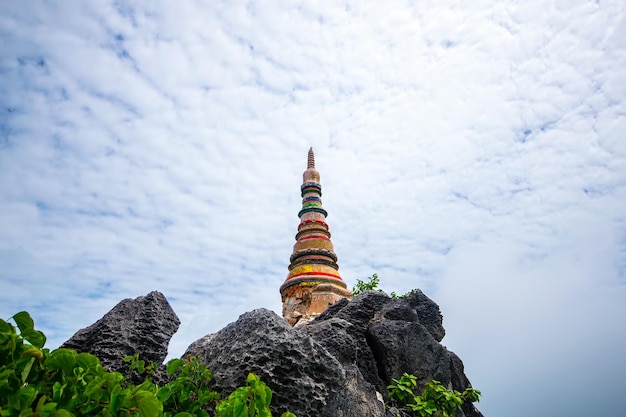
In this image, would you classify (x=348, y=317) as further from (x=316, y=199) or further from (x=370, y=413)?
(x=316, y=199)

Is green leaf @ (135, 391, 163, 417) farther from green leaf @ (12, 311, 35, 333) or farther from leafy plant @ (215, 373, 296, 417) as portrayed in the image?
green leaf @ (12, 311, 35, 333)

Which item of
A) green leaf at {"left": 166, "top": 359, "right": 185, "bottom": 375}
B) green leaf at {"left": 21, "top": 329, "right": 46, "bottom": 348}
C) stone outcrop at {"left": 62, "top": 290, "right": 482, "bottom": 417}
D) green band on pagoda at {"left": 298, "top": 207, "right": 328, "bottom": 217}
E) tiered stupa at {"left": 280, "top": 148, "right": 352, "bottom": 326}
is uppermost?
green band on pagoda at {"left": 298, "top": 207, "right": 328, "bottom": 217}

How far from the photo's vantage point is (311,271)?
2064 cm

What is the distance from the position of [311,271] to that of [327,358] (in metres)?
16.8

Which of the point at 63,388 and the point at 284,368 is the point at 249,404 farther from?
the point at 284,368

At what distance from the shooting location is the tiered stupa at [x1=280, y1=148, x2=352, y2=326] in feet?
63.1

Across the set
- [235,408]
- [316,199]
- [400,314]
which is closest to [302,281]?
[316,199]

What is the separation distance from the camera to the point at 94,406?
209 cm

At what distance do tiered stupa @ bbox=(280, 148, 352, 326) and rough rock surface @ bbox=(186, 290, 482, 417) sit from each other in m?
12.5

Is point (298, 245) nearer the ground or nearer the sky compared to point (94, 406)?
nearer the sky

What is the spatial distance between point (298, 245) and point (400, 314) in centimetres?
1661

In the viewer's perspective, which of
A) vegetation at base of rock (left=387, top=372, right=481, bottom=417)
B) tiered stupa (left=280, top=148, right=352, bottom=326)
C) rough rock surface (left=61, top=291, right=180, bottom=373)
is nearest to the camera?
rough rock surface (left=61, top=291, right=180, bottom=373)

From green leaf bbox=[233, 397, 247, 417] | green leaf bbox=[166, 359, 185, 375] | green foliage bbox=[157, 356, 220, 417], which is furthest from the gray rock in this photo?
green leaf bbox=[233, 397, 247, 417]

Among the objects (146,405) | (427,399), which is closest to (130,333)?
(146,405)
